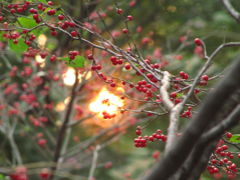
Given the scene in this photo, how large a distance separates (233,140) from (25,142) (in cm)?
680

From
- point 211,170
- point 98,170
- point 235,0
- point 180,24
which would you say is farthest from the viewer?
point 98,170

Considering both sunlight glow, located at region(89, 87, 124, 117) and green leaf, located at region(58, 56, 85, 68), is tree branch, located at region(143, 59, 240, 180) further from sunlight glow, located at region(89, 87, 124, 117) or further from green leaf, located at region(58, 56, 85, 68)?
green leaf, located at region(58, 56, 85, 68)

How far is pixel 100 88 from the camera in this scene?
23.3 ft

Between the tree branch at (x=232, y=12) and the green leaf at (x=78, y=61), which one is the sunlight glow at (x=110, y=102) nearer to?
the green leaf at (x=78, y=61)

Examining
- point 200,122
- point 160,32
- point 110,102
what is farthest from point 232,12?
Answer: point 160,32

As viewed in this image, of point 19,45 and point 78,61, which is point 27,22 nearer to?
point 19,45

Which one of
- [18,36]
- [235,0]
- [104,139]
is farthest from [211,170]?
[104,139]

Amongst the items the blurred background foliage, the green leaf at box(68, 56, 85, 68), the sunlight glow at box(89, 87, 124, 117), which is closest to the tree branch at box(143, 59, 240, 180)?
the sunlight glow at box(89, 87, 124, 117)

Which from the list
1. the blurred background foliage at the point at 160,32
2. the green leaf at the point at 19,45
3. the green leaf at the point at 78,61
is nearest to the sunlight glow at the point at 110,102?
the green leaf at the point at 78,61

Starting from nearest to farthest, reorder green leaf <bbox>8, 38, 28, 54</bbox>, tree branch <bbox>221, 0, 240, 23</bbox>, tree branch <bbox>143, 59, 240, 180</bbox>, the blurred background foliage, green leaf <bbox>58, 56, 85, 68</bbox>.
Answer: tree branch <bbox>143, 59, 240, 180</bbox>, tree branch <bbox>221, 0, 240, 23</bbox>, green leaf <bbox>58, 56, 85, 68</bbox>, green leaf <bbox>8, 38, 28, 54</bbox>, the blurred background foliage

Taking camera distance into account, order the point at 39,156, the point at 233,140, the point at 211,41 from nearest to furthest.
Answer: the point at 233,140, the point at 211,41, the point at 39,156

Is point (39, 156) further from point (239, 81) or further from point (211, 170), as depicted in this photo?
point (239, 81)

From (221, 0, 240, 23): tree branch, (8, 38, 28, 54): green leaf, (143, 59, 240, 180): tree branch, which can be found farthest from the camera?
(8, 38, 28, 54): green leaf

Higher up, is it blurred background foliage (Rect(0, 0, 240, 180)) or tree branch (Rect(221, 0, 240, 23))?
blurred background foliage (Rect(0, 0, 240, 180))
